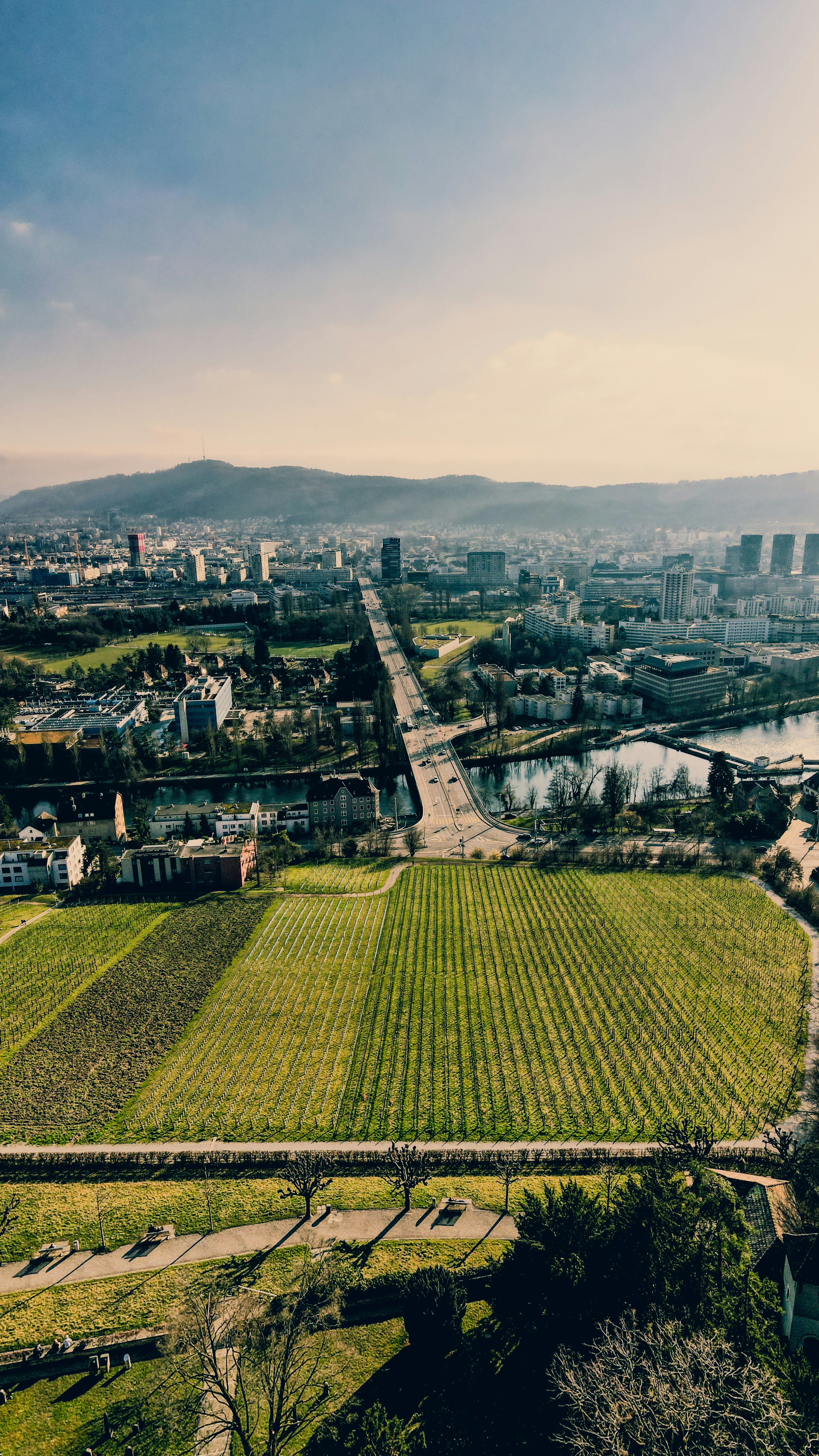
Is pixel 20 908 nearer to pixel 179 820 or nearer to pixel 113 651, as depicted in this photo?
pixel 179 820

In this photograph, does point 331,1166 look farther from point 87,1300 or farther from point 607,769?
point 607,769

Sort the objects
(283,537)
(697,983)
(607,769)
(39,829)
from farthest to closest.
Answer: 1. (283,537)
2. (607,769)
3. (39,829)
4. (697,983)

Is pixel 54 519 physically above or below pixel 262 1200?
above

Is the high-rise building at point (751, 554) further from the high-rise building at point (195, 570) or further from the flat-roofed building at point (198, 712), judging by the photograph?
the flat-roofed building at point (198, 712)

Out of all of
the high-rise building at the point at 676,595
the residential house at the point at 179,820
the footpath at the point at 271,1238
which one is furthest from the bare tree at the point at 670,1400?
the high-rise building at the point at 676,595

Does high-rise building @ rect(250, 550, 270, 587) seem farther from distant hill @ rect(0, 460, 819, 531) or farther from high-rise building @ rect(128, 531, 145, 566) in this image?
distant hill @ rect(0, 460, 819, 531)

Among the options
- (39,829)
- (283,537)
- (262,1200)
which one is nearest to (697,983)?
(262,1200)
